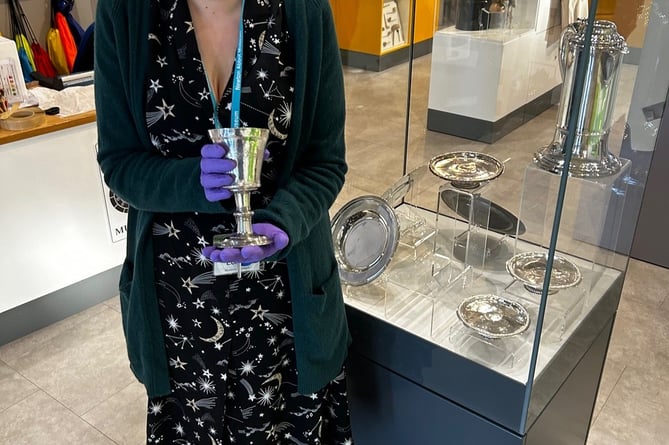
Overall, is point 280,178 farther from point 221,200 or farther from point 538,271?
point 538,271

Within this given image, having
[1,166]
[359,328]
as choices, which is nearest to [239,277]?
[359,328]

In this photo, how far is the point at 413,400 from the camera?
1439 millimetres

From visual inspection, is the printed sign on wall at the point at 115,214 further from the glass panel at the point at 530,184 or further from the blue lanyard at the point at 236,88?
the blue lanyard at the point at 236,88

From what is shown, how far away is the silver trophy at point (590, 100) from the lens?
1187 mm

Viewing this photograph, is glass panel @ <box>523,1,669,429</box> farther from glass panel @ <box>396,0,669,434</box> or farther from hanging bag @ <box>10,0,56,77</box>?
hanging bag @ <box>10,0,56,77</box>

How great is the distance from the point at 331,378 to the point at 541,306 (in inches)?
17.0

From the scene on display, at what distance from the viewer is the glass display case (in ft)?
4.19

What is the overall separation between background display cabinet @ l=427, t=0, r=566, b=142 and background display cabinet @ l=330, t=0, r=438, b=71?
0.18 ft

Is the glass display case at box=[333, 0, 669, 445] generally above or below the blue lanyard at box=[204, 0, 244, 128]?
below

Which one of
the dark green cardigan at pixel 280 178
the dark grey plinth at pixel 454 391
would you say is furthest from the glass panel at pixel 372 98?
the dark green cardigan at pixel 280 178

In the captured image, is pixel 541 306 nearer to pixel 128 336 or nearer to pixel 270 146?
pixel 270 146

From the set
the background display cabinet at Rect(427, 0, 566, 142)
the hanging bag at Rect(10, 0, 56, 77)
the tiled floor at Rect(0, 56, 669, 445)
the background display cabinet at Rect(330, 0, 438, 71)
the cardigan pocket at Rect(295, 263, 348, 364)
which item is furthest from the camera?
the hanging bag at Rect(10, 0, 56, 77)

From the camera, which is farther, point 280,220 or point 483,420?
point 483,420

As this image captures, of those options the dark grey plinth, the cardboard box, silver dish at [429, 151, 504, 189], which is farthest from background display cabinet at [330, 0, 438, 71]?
the cardboard box
